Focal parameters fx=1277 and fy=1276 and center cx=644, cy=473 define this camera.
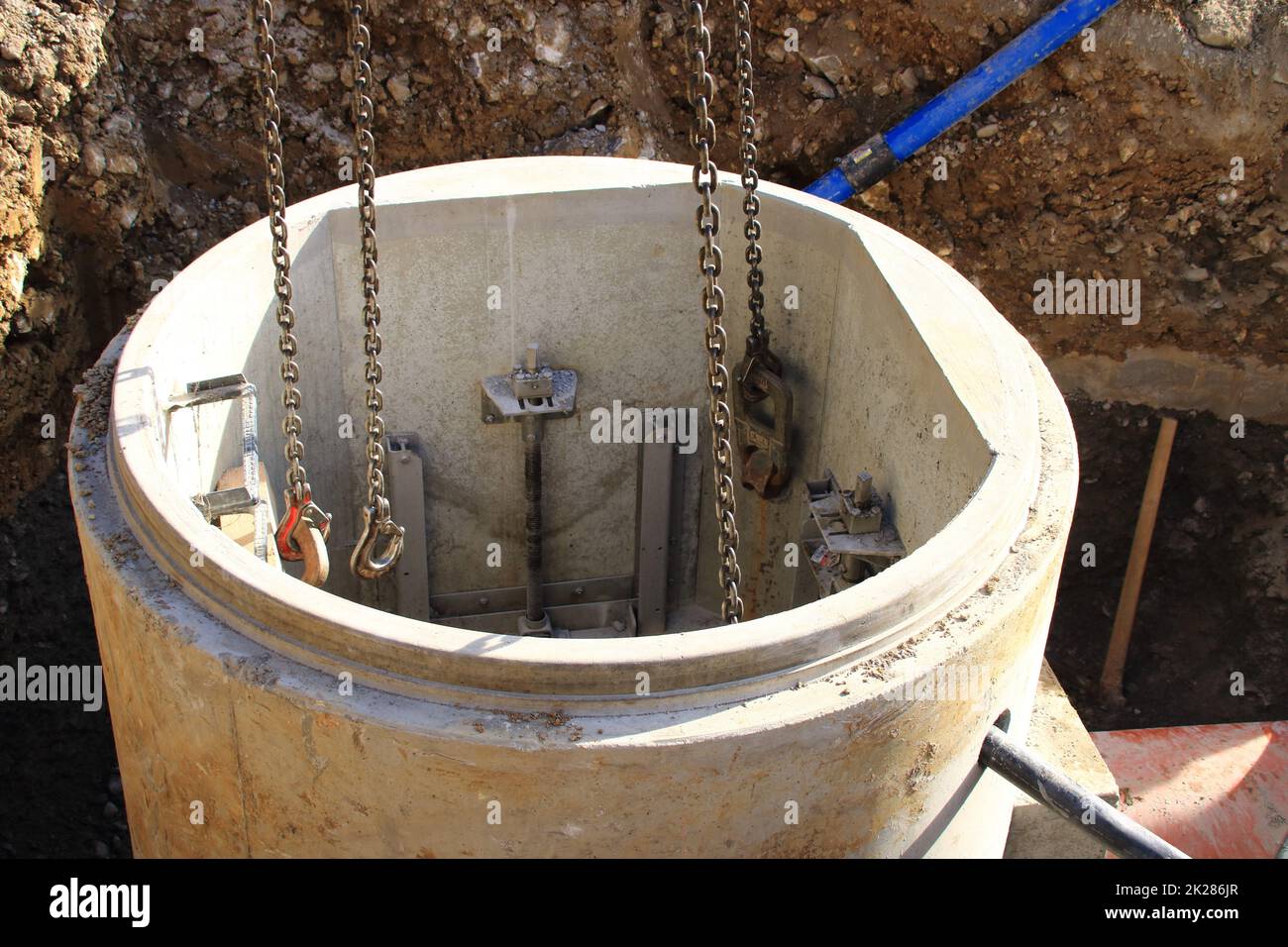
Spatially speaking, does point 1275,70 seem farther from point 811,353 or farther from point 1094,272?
point 811,353

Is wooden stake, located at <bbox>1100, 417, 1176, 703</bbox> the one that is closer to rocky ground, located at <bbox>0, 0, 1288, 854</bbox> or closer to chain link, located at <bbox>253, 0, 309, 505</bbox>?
rocky ground, located at <bbox>0, 0, 1288, 854</bbox>

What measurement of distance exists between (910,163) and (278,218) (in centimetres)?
486

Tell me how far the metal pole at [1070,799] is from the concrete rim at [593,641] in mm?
565

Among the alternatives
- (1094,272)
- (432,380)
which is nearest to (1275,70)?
(1094,272)

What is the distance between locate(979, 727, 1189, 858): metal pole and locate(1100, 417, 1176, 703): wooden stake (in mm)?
4222

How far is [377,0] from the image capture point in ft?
25.3

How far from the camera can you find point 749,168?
4859 millimetres


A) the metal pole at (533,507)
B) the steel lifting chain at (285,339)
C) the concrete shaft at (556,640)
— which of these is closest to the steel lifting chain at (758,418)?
the concrete shaft at (556,640)

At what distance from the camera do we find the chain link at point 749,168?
4.44m

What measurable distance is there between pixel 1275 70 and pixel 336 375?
573cm

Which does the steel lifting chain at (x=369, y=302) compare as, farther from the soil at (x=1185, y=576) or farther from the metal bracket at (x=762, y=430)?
the soil at (x=1185, y=576)

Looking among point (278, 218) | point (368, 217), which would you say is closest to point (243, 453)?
point (278, 218)

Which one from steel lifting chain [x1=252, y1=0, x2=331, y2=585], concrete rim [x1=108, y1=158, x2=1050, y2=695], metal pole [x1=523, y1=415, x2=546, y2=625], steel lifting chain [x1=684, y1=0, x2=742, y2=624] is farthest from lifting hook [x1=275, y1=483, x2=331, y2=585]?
metal pole [x1=523, y1=415, x2=546, y2=625]

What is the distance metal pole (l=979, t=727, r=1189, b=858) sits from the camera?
3.84m
